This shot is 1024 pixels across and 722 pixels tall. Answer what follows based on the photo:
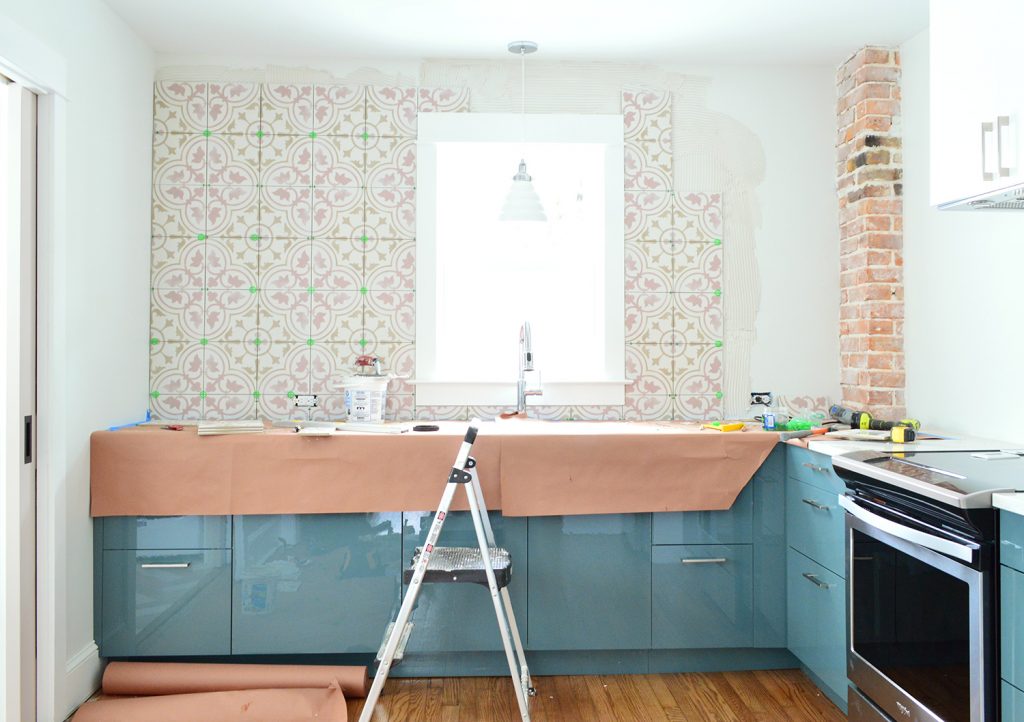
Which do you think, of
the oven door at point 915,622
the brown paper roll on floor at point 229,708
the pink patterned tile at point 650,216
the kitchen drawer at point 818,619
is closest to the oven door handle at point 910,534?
the oven door at point 915,622

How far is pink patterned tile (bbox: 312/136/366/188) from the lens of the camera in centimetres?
360

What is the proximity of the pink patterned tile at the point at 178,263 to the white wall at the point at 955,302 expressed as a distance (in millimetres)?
3032

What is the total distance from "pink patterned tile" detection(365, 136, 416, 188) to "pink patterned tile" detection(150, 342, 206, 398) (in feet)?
3.53

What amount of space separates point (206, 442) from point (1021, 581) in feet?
8.31

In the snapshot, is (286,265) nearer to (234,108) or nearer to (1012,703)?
(234,108)

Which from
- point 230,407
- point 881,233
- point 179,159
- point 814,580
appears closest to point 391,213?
point 179,159

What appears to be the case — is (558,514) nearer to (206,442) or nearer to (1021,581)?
(206,442)

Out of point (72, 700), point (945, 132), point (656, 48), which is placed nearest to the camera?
point (945, 132)

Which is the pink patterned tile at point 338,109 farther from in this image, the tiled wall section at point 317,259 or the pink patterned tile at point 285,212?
the pink patterned tile at point 285,212

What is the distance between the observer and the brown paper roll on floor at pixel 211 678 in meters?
2.89

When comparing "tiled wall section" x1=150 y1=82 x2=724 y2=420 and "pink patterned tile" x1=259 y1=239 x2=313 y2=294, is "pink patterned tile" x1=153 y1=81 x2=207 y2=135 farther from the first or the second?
"pink patterned tile" x1=259 y1=239 x2=313 y2=294

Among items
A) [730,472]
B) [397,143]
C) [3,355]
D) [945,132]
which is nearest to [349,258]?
[397,143]

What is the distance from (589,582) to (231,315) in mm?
1910

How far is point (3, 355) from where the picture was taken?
2566mm
